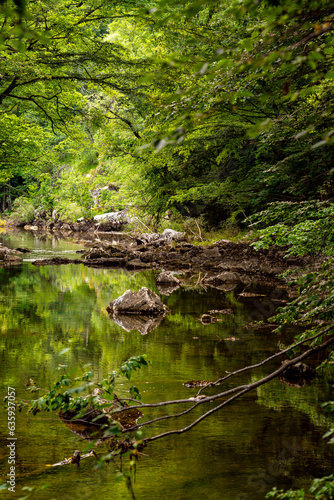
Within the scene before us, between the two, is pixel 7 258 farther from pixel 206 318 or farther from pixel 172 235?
pixel 206 318

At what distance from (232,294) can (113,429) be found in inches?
469

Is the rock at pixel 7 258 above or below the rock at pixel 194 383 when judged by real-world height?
above

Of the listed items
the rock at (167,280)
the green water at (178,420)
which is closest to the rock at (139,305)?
the green water at (178,420)

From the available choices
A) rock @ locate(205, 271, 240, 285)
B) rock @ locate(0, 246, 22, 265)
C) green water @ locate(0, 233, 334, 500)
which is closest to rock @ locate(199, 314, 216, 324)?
green water @ locate(0, 233, 334, 500)

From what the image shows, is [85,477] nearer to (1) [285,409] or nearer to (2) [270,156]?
(1) [285,409]

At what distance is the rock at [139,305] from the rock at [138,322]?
0.23 m

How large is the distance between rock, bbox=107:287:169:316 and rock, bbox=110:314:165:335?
23 centimetres

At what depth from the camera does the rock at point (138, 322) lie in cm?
962

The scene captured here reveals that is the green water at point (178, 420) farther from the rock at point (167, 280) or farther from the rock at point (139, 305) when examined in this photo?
the rock at point (167, 280)

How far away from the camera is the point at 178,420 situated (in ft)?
16.7

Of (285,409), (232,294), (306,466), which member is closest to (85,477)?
(306,466)

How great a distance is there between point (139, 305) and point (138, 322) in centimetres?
94

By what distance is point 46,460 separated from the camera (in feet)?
13.5

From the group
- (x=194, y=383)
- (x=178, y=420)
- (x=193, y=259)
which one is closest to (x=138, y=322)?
(x=194, y=383)
